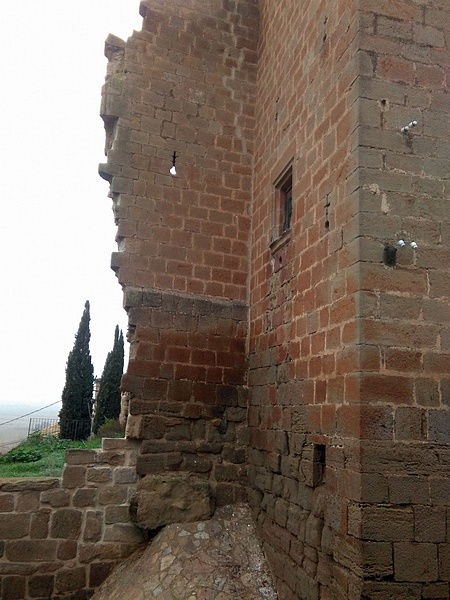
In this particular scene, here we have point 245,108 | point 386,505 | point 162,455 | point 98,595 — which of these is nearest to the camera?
point 386,505

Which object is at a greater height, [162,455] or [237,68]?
[237,68]

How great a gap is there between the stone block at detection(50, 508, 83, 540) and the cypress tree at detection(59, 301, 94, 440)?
1240 cm

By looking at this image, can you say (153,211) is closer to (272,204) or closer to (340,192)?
(272,204)

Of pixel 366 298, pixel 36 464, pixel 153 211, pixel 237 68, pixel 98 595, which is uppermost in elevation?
pixel 237 68

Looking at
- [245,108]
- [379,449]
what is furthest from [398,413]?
[245,108]

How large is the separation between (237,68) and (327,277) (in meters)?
4.64

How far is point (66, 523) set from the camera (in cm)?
625

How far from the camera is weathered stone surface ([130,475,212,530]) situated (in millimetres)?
6293

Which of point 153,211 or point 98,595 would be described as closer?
point 98,595

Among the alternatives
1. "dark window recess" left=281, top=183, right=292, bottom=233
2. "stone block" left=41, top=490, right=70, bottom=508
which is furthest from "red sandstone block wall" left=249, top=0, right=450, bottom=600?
"stone block" left=41, top=490, right=70, bottom=508

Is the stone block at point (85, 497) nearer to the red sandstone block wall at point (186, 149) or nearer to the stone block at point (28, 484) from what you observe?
the stone block at point (28, 484)

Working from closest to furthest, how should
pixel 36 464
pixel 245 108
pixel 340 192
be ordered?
pixel 340 192 → pixel 245 108 → pixel 36 464

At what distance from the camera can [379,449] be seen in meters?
4.11

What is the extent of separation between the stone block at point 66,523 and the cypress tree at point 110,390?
11172 millimetres
